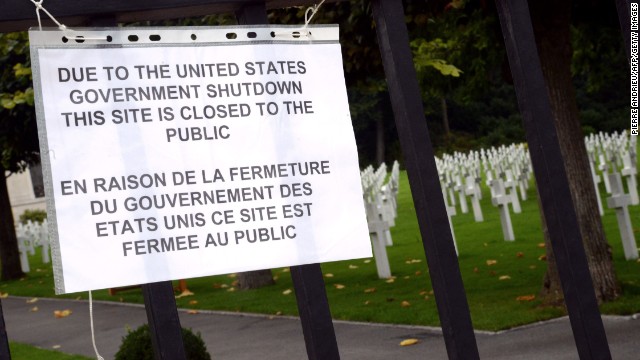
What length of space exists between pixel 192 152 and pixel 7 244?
21895 mm

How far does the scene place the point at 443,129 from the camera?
6788cm

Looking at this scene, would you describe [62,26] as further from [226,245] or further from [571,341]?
[571,341]

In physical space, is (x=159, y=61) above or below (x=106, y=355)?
above

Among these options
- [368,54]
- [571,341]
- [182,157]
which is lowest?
[571,341]

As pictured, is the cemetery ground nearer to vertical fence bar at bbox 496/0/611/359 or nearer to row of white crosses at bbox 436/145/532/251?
row of white crosses at bbox 436/145/532/251

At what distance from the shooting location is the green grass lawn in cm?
1021


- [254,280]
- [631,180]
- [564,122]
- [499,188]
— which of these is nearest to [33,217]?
[631,180]

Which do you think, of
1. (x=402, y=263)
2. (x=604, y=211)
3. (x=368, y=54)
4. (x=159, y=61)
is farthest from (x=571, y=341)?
(x=604, y=211)

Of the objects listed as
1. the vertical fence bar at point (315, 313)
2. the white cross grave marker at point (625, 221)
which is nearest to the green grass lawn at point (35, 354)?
the white cross grave marker at point (625, 221)

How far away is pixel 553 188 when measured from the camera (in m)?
3.23

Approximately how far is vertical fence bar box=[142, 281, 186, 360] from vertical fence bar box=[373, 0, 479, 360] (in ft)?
2.48

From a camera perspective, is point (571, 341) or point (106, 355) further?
point (106, 355)

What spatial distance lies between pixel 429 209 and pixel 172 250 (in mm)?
761

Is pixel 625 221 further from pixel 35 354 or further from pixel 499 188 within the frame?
pixel 35 354
